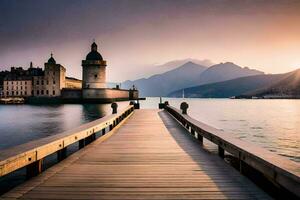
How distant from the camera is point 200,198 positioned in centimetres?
459

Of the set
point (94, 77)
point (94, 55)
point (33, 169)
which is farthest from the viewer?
point (94, 55)

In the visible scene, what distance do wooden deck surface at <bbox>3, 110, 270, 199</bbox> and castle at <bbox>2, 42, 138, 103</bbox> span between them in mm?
94366

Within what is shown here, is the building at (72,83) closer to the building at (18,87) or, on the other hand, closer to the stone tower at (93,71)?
the building at (18,87)

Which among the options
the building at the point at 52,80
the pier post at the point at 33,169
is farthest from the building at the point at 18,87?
the pier post at the point at 33,169

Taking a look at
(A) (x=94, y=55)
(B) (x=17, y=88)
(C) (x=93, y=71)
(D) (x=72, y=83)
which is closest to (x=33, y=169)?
(C) (x=93, y=71)

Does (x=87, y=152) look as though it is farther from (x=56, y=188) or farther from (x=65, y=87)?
(x=65, y=87)

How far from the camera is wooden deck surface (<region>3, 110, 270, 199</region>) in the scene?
4773 mm

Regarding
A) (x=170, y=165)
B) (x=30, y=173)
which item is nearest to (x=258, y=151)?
(x=170, y=165)

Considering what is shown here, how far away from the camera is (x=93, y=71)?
100438 mm

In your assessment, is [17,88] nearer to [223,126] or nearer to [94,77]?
[94,77]

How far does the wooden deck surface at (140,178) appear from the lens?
477 cm

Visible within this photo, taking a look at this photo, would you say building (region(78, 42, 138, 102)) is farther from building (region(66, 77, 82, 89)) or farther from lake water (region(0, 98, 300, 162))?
lake water (region(0, 98, 300, 162))

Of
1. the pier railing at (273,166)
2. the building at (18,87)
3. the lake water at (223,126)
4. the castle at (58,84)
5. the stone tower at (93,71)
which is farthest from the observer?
the building at (18,87)

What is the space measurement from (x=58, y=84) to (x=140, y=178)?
342ft
